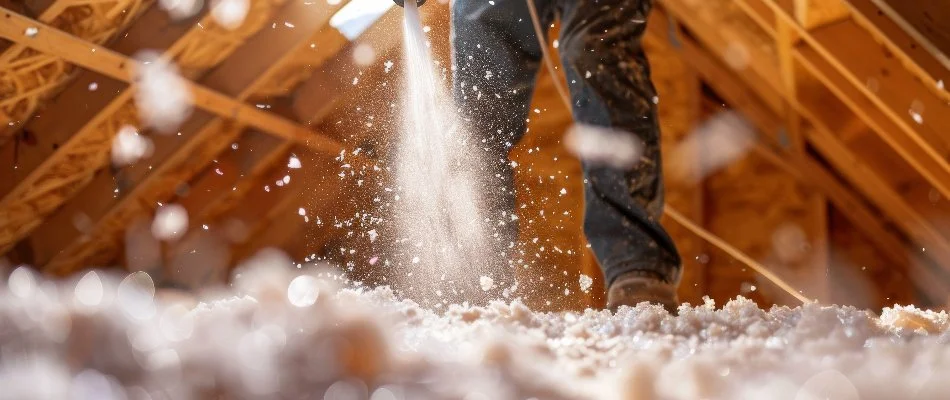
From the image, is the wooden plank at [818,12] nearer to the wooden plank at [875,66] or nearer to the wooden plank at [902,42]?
the wooden plank at [875,66]

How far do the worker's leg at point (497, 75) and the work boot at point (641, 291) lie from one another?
405 millimetres

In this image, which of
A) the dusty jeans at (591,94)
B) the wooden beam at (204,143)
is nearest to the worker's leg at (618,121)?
the dusty jeans at (591,94)

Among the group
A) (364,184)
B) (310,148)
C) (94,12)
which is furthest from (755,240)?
(94,12)

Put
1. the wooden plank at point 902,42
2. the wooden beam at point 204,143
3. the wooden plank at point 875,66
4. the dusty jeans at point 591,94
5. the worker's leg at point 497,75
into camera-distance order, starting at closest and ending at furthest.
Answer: the dusty jeans at point 591,94
the worker's leg at point 497,75
the wooden plank at point 902,42
the wooden plank at point 875,66
the wooden beam at point 204,143

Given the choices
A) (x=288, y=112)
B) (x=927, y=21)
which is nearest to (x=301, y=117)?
(x=288, y=112)

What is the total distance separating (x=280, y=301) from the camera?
1.91 ft

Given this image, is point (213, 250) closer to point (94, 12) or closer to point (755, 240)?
point (94, 12)

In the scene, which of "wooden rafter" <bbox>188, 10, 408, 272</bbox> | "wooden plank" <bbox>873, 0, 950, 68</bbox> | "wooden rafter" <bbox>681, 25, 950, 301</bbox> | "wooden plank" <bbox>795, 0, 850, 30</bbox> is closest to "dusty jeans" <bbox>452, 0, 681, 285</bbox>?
"wooden plank" <bbox>873, 0, 950, 68</bbox>

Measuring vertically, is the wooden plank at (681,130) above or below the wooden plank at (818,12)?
above

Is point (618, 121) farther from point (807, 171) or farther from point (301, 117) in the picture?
point (301, 117)

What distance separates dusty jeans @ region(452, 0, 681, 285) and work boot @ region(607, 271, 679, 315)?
2 centimetres

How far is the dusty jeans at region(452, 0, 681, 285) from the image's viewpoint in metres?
1.32

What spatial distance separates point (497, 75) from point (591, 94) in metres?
0.26

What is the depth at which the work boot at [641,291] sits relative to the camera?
47.6 inches
